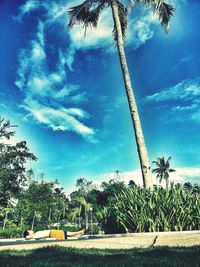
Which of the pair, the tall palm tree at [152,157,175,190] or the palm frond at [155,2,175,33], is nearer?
the palm frond at [155,2,175,33]

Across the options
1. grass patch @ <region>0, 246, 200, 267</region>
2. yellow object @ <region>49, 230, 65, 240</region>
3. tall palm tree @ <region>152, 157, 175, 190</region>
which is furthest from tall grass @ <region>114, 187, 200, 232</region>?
tall palm tree @ <region>152, 157, 175, 190</region>

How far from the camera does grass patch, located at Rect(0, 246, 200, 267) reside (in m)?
3.68

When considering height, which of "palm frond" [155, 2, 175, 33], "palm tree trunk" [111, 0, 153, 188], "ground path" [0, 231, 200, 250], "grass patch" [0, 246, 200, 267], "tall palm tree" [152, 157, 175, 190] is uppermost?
"tall palm tree" [152, 157, 175, 190]

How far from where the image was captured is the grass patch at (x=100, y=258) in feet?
12.1

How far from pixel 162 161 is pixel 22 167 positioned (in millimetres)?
61330

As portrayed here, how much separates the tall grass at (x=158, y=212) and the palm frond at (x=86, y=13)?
1062cm

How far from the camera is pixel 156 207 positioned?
7215 millimetres

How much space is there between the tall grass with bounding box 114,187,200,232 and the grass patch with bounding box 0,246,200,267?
225 centimetres

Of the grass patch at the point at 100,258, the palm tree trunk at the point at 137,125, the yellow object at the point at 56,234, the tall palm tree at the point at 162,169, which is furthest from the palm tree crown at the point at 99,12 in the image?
the tall palm tree at the point at 162,169

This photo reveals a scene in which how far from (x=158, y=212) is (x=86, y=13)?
1163 cm

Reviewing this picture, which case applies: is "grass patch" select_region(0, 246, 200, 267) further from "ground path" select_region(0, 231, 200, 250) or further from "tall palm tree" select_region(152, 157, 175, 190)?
"tall palm tree" select_region(152, 157, 175, 190)

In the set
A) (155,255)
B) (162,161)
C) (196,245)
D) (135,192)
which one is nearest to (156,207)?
(135,192)

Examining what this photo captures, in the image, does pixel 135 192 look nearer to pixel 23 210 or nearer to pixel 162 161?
pixel 23 210

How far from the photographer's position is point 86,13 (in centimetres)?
1580
